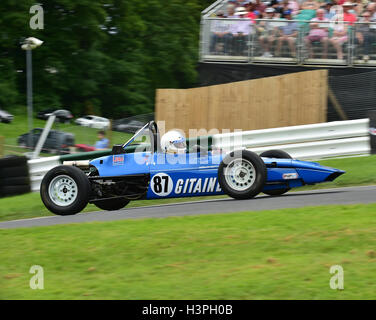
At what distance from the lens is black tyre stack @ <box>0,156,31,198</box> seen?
12484mm

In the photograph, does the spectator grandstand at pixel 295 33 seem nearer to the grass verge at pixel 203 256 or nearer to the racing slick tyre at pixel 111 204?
the racing slick tyre at pixel 111 204

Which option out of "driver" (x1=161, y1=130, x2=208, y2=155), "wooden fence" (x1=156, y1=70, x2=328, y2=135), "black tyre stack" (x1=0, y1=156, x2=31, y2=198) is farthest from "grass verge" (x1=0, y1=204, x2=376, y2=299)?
"wooden fence" (x1=156, y1=70, x2=328, y2=135)

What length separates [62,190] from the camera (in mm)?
9633

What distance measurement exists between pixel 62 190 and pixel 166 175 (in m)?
1.44

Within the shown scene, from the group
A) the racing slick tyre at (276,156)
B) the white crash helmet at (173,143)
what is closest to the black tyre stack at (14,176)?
the white crash helmet at (173,143)

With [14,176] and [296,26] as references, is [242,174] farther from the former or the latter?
[296,26]

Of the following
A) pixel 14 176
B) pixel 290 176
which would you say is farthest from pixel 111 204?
pixel 14 176

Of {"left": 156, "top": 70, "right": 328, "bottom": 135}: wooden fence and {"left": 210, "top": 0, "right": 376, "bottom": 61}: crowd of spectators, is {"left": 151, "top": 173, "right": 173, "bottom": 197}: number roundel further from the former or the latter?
{"left": 210, "top": 0, "right": 376, "bottom": 61}: crowd of spectators

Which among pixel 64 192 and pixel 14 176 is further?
pixel 14 176

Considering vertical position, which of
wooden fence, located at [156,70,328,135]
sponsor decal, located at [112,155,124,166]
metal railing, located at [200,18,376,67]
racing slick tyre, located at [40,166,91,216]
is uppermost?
metal railing, located at [200,18,376,67]

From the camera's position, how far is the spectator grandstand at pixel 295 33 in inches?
607

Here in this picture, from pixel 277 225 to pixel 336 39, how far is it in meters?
9.23

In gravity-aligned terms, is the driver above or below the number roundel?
above
